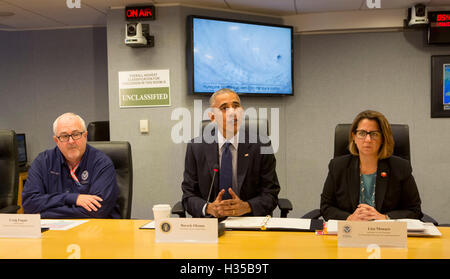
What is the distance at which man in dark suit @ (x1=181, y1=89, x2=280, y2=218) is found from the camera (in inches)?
92.8

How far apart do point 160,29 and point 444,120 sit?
9.74 ft

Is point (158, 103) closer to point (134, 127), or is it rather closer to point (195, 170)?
point (134, 127)

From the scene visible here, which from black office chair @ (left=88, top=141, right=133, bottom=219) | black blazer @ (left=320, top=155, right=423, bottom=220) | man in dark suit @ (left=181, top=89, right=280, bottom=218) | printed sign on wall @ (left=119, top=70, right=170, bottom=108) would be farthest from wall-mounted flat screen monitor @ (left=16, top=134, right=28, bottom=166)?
black blazer @ (left=320, top=155, right=423, bottom=220)

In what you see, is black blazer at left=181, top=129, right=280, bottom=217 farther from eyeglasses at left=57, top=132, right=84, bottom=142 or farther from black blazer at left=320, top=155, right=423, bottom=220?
eyeglasses at left=57, top=132, right=84, bottom=142

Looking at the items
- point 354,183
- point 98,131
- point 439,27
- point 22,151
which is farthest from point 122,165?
point 439,27

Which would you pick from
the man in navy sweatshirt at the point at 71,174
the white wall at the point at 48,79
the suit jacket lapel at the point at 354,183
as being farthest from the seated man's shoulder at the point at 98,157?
the white wall at the point at 48,79

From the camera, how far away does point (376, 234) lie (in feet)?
4.69

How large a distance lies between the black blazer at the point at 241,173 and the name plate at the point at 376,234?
90 centimetres

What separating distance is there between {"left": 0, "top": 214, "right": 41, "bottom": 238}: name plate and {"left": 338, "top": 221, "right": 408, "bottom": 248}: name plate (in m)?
1.17

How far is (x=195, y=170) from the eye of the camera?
2447mm

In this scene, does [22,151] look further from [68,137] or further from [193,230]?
[193,230]

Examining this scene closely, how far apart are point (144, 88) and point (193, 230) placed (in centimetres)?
260

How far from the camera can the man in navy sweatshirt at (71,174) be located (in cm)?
220
